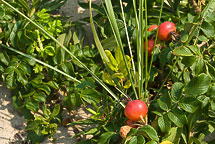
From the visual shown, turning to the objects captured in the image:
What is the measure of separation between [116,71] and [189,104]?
0.37 meters

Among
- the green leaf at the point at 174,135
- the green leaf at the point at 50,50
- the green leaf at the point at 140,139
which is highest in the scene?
the green leaf at the point at 50,50

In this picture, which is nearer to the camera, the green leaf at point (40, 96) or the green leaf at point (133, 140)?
the green leaf at point (133, 140)

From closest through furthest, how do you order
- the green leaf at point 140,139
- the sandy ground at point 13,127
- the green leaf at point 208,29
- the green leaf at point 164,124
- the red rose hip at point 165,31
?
the green leaf at point 140,139 → the green leaf at point 164,124 → the green leaf at point 208,29 → the red rose hip at point 165,31 → the sandy ground at point 13,127

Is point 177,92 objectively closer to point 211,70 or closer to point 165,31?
point 211,70

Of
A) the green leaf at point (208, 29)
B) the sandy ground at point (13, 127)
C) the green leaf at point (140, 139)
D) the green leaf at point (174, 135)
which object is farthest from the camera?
the sandy ground at point (13, 127)

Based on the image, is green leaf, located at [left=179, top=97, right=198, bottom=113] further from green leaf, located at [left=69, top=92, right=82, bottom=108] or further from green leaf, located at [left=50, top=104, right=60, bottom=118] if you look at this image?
green leaf, located at [left=50, top=104, right=60, bottom=118]

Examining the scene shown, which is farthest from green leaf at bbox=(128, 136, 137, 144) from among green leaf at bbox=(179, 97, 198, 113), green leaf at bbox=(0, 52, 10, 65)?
green leaf at bbox=(0, 52, 10, 65)

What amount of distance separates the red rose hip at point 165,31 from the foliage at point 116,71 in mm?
33

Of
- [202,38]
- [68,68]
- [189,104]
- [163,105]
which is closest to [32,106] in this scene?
[68,68]

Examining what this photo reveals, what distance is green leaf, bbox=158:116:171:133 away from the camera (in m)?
1.63

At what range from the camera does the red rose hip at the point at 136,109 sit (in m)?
1.66

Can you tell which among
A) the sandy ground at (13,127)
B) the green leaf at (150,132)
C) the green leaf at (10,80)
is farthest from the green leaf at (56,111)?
the green leaf at (150,132)

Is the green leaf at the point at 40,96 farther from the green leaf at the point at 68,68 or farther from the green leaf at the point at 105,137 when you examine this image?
the green leaf at the point at 105,137

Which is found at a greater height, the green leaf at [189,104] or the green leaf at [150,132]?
the green leaf at [189,104]
